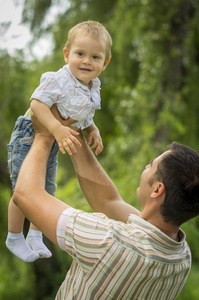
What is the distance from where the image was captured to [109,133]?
19.1ft

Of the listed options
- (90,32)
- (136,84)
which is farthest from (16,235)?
(136,84)

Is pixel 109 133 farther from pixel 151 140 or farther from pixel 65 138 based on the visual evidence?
pixel 65 138

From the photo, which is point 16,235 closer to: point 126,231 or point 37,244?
point 37,244

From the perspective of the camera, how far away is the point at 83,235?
4.37ft

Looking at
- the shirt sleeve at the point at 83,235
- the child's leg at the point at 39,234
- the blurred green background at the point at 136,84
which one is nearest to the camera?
the shirt sleeve at the point at 83,235

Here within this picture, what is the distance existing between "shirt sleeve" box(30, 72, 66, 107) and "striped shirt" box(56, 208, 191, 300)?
0.32 metres

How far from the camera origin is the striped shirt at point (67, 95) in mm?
1373

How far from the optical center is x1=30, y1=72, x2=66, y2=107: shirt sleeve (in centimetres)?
137

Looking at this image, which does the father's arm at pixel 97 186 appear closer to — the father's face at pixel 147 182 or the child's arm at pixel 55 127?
the father's face at pixel 147 182

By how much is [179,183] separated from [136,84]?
14.1 feet

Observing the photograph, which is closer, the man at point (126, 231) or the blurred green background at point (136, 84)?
the man at point (126, 231)

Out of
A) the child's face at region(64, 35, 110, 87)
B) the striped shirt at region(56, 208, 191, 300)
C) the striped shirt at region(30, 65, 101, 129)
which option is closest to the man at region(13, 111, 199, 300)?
the striped shirt at region(56, 208, 191, 300)

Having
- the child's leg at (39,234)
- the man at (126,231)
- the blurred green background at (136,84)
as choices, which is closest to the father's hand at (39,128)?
the man at (126,231)

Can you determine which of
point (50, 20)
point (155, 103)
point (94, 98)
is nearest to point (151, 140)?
point (155, 103)
